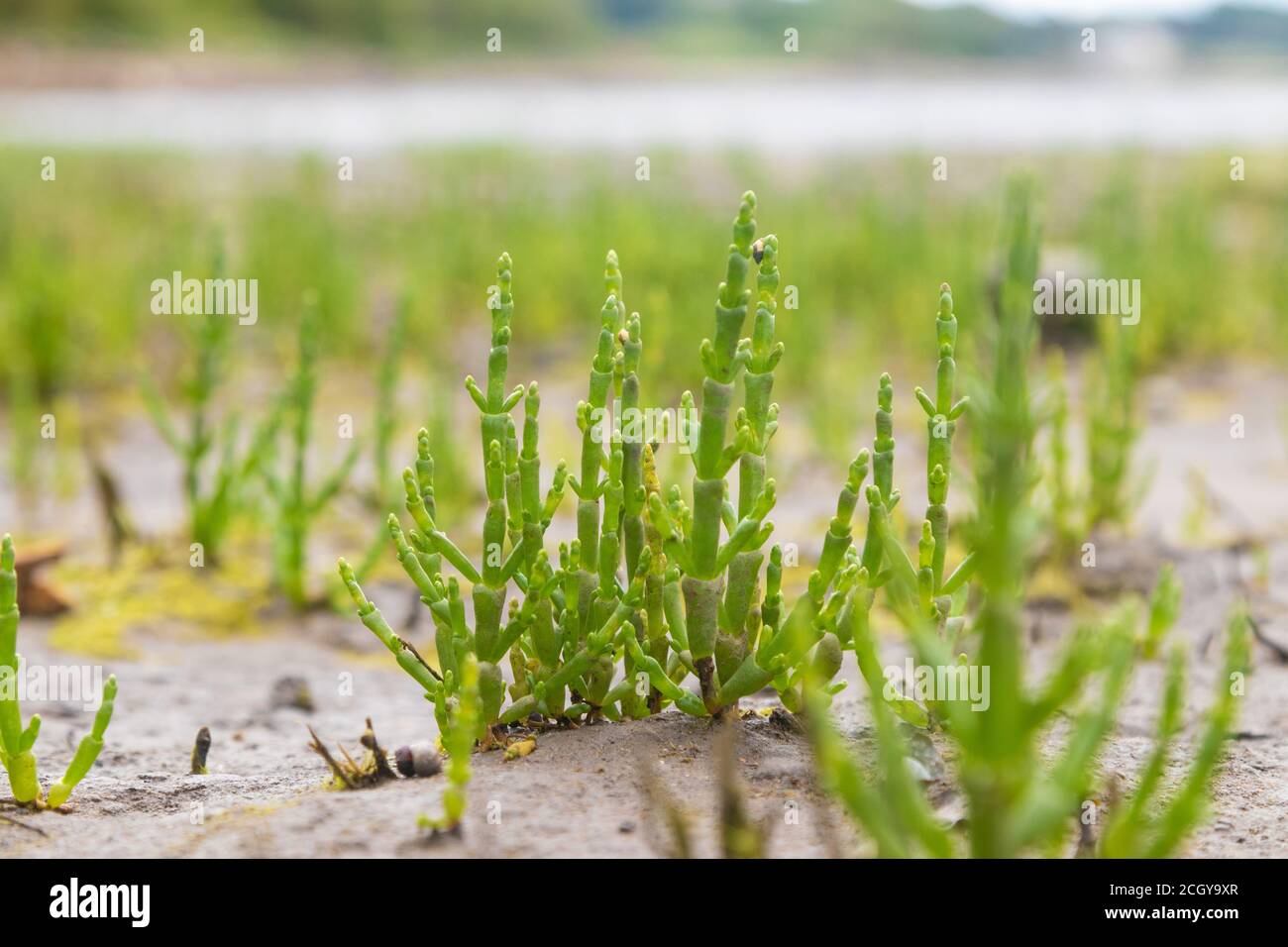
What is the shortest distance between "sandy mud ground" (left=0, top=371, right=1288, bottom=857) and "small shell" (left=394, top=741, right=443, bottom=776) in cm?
6

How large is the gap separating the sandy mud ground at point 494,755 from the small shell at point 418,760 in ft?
0.19

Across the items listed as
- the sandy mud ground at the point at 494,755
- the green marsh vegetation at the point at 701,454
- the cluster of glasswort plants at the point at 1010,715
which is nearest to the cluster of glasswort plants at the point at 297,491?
the green marsh vegetation at the point at 701,454

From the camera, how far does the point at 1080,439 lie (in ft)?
16.3

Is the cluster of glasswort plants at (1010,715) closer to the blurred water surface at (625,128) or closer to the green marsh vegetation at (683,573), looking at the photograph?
the green marsh vegetation at (683,573)

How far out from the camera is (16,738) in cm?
178

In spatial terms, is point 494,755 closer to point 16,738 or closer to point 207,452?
point 16,738

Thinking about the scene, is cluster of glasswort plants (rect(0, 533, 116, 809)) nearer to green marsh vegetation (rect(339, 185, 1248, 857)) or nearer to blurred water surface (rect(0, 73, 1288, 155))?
green marsh vegetation (rect(339, 185, 1248, 857))

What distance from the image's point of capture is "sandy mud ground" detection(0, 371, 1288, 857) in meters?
1.58

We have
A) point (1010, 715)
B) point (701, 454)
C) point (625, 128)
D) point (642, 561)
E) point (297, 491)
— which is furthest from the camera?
point (625, 128)

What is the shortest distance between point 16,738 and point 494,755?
66 centimetres

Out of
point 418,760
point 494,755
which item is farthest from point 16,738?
point 494,755

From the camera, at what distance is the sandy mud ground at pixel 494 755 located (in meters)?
1.58

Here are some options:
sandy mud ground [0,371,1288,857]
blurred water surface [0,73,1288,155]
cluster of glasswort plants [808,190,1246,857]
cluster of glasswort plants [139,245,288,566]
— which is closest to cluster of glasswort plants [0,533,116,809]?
sandy mud ground [0,371,1288,857]
